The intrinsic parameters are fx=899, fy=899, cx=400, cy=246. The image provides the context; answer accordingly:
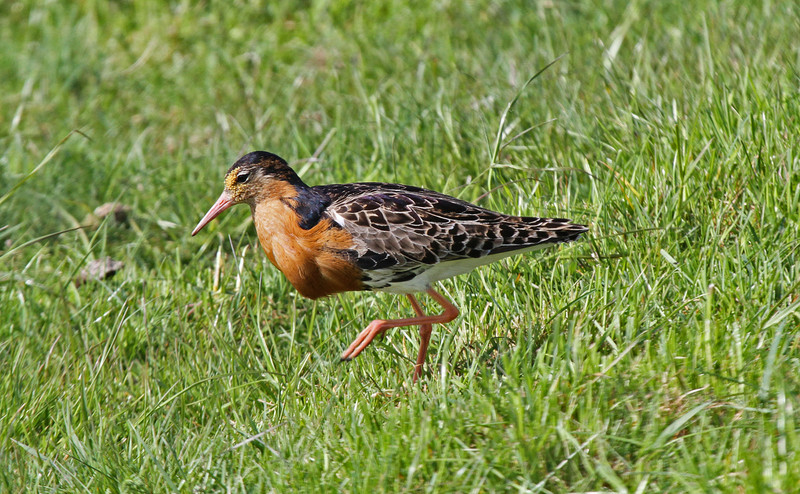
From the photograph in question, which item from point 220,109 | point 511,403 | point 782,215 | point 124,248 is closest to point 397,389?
point 511,403

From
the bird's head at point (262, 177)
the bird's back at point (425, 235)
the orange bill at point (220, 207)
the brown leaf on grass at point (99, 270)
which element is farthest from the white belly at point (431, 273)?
the brown leaf on grass at point (99, 270)

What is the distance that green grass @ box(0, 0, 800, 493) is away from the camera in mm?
4043

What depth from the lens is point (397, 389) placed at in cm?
472

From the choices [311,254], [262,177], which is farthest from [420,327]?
[262,177]

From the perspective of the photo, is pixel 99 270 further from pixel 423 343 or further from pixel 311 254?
pixel 423 343

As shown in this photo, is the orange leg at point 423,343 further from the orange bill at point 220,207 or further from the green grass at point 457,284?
the orange bill at point 220,207

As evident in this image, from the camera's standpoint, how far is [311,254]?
207 inches

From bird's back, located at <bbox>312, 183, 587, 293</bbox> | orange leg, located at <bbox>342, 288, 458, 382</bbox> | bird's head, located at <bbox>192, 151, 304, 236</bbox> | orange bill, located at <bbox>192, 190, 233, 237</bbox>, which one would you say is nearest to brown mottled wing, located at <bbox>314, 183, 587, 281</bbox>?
bird's back, located at <bbox>312, 183, 587, 293</bbox>

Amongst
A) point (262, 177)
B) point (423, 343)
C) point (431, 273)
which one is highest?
point (262, 177)

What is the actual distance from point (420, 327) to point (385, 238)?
Answer: 0.57m

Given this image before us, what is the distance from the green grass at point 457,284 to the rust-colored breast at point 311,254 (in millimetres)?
335

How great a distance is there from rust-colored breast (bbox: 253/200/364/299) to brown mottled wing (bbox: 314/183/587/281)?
0.29 feet

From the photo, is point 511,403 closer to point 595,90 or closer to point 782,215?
point 782,215

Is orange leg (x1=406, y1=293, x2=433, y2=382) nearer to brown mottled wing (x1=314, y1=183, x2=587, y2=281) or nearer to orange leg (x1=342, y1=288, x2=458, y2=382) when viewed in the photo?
orange leg (x1=342, y1=288, x2=458, y2=382)
